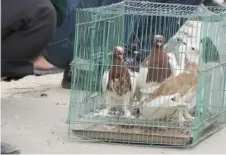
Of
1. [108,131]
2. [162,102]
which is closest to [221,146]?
[162,102]

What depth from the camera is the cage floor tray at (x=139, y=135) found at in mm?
3357

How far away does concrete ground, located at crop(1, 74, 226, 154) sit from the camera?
3.29 meters

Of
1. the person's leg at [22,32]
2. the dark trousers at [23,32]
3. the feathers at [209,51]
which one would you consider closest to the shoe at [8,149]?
the person's leg at [22,32]

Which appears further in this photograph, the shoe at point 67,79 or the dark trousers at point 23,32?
the shoe at point 67,79

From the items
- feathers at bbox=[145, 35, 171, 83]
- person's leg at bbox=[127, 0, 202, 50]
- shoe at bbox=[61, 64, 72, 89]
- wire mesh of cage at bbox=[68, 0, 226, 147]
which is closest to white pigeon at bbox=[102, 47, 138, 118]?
wire mesh of cage at bbox=[68, 0, 226, 147]

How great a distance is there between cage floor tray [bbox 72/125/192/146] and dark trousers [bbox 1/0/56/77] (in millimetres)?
630

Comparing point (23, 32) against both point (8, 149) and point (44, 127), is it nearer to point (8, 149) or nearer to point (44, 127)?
point (8, 149)

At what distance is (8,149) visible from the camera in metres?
3.03

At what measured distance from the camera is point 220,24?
3.69m

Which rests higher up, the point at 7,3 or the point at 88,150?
the point at 7,3

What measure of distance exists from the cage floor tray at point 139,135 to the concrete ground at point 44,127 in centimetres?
5

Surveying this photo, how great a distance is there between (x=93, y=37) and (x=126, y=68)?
277 mm

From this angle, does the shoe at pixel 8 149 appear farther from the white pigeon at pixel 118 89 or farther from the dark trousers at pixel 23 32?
the white pigeon at pixel 118 89

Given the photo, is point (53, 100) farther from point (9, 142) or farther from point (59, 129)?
point (9, 142)
